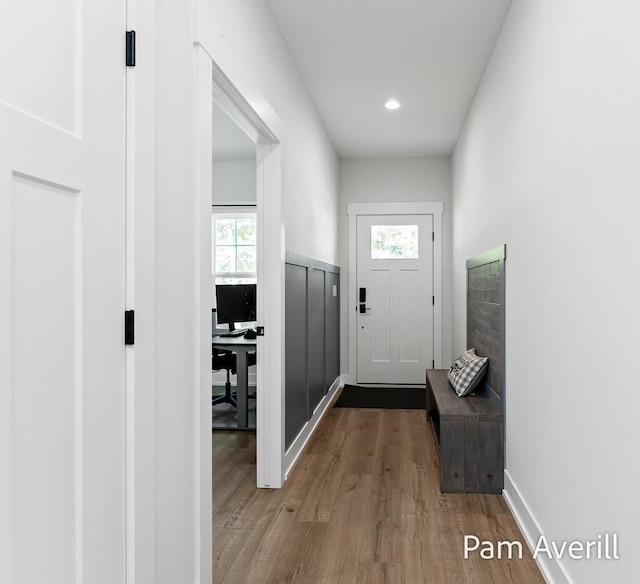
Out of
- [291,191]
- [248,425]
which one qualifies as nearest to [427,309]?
[248,425]

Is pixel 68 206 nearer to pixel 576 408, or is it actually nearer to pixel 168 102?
pixel 168 102

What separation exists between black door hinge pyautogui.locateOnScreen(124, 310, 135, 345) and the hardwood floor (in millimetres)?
1179

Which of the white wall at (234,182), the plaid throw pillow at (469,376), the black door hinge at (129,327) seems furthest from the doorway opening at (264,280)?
the white wall at (234,182)

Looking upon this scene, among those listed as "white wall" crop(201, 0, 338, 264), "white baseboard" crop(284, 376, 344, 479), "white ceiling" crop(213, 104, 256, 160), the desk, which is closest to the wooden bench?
"white baseboard" crop(284, 376, 344, 479)

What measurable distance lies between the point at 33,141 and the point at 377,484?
2622 mm

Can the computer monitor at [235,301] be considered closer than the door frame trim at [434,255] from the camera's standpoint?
Yes

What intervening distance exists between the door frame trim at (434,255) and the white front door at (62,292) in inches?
190

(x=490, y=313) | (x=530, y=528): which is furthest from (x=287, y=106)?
(x=530, y=528)

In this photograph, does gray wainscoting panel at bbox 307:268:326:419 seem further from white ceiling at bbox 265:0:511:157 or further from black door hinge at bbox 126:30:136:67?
black door hinge at bbox 126:30:136:67

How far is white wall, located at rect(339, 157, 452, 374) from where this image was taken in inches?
238

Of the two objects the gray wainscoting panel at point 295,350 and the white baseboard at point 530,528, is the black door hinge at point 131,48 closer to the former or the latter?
the gray wainscoting panel at point 295,350

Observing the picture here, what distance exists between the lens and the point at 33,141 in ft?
3.41

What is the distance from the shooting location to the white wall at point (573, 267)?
1.41 meters

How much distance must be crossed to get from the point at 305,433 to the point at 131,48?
2.99 m
